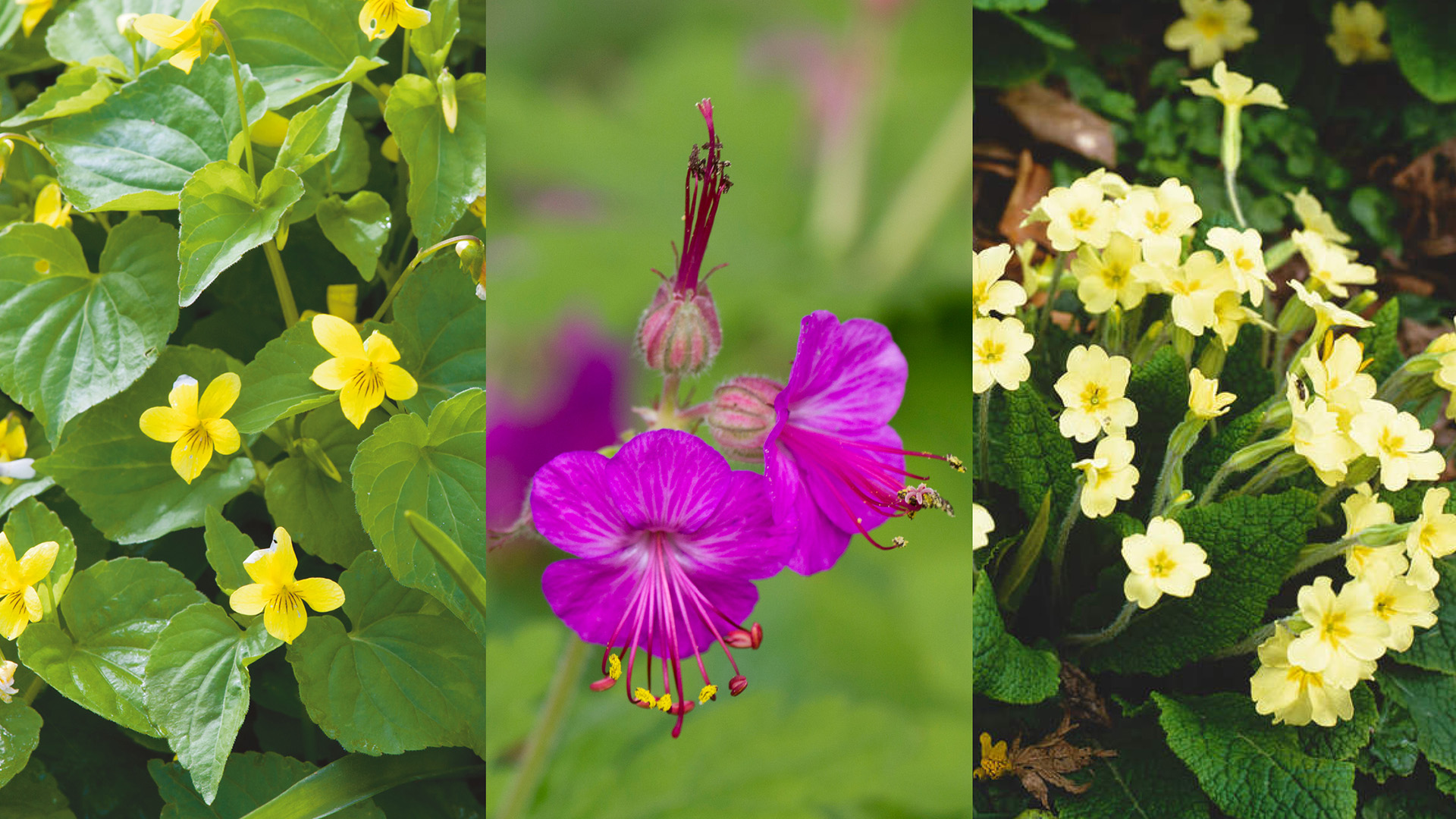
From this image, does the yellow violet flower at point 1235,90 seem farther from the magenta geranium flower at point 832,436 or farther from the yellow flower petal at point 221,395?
the yellow flower petal at point 221,395

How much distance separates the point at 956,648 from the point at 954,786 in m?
0.09

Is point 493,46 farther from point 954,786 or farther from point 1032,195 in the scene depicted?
point 1032,195

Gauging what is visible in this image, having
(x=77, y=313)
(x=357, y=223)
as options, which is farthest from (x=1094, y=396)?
(x=77, y=313)

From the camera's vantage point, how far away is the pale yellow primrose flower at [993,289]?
2.78 feet

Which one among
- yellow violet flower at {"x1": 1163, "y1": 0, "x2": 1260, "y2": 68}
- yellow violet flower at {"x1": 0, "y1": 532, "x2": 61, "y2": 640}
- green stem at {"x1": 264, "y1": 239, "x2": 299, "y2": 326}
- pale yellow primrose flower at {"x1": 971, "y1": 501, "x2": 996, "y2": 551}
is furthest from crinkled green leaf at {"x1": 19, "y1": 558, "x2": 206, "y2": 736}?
yellow violet flower at {"x1": 1163, "y1": 0, "x2": 1260, "y2": 68}

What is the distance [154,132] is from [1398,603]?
106 cm

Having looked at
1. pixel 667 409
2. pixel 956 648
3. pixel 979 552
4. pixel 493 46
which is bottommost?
pixel 979 552

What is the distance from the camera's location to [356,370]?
76 cm

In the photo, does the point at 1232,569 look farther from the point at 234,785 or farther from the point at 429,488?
the point at 234,785

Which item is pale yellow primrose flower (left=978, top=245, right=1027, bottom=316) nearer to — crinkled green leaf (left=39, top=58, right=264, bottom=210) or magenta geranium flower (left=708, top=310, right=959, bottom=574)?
magenta geranium flower (left=708, top=310, right=959, bottom=574)

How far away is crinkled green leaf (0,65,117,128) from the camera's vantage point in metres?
0.83

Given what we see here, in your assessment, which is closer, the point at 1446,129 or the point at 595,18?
the point at 595,18

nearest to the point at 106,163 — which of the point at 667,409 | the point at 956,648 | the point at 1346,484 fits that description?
the point at 667,409

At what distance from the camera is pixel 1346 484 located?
0.93 m
